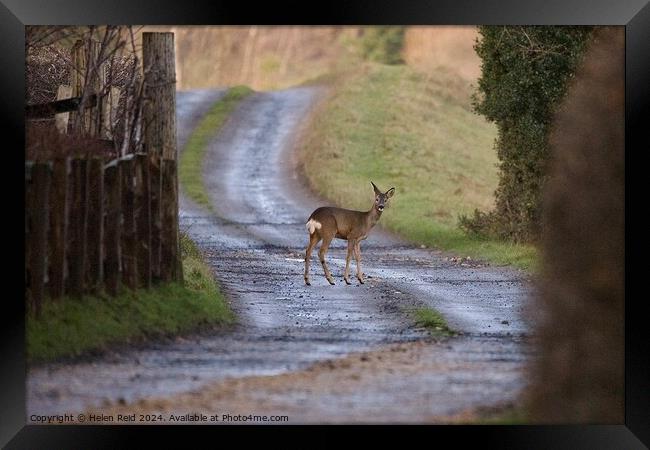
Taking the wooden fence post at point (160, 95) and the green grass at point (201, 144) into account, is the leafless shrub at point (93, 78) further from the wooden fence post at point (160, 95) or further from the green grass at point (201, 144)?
the green grass at point (201, 144)

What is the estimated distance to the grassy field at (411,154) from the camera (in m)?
26.6

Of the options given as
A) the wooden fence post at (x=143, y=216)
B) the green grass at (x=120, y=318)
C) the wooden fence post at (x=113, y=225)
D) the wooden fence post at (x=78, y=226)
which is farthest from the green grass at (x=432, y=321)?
the wooden fence post at (x=78, y=226)

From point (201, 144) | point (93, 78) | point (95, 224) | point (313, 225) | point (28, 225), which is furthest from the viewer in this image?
point (201, 144)

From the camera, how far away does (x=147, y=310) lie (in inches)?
545

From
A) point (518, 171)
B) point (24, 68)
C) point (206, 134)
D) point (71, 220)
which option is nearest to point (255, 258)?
point (518, 171)

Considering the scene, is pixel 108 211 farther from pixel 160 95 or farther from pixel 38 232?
pixel 160 95

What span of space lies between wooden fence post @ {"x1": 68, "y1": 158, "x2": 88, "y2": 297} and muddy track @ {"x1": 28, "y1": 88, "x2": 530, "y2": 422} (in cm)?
95

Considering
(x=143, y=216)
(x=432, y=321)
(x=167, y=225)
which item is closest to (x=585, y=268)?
(x=432, y=321)

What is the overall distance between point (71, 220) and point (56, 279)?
2.45ft

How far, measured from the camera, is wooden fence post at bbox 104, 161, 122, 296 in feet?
45.0

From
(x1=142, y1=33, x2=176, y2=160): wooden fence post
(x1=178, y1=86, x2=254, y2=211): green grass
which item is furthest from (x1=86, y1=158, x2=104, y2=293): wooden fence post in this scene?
(x1=178, y1=86, x2=254, y2=211): green grass

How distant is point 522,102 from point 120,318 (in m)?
10.6

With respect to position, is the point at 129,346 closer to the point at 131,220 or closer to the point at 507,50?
the point at 131,220
